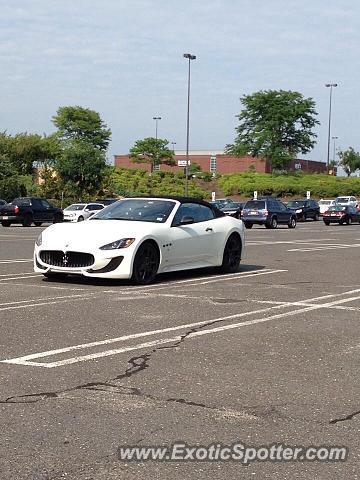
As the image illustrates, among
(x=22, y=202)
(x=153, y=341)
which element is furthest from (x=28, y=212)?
(x=153, y=341)

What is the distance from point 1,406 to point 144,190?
8046 centimetres

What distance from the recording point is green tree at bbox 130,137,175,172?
105062 mm

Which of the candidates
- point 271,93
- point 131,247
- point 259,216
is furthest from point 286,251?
point 271,93

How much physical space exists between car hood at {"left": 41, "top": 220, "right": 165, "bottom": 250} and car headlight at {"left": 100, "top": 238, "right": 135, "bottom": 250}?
0.05 metres

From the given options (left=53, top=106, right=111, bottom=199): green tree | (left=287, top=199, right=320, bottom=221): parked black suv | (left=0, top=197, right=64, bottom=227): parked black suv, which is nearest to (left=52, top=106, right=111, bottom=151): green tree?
(left=53, top=106, right=111, bottom=199): green tree

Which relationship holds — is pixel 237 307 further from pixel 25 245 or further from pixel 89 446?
pixel 25 245

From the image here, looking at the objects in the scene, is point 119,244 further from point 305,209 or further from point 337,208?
point 305,209

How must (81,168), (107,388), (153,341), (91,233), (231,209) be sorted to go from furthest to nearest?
(81,168), (231,209), (91,233), (153,341), (107,388)

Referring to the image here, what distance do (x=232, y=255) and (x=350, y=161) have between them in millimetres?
131311

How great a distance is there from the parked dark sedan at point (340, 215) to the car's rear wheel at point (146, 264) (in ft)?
124

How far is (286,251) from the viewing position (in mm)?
21031

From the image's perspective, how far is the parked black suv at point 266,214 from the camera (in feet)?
136

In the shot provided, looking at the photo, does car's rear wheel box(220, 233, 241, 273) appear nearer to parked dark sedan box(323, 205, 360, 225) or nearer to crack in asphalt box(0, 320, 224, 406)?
crack in asphalt box(0, 320, 224, 406)

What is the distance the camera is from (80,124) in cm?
10069
